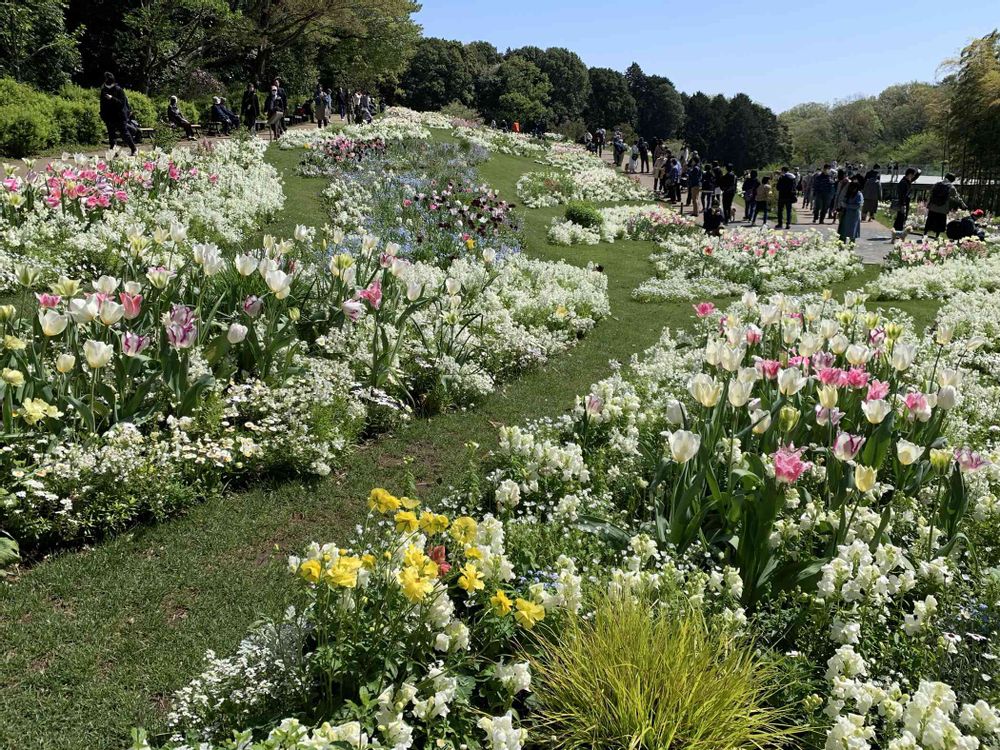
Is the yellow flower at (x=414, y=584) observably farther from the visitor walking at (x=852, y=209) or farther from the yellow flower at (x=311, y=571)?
the visitor walking at (x=852, y=209)

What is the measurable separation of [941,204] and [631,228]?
22.0 feet

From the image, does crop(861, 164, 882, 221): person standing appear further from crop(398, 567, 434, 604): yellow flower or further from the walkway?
crop(398, 567, 434, 604): yellow flower

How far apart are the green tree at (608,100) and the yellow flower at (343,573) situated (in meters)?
87.3

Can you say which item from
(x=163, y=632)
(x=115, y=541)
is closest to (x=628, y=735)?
(x=163, y=632)

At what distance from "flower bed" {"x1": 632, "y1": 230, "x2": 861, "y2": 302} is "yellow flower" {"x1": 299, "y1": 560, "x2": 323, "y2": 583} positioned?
29.6ft

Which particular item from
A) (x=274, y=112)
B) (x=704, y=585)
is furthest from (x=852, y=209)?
(x=274, y=112)

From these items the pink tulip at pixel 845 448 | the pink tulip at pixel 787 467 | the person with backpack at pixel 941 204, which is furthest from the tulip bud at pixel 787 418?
the person with backpack at pixel 941 204

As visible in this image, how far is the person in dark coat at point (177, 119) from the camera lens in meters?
20.9

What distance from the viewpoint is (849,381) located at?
394 centimetres

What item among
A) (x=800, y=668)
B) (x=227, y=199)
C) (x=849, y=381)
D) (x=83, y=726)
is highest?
(x=227, y=199)

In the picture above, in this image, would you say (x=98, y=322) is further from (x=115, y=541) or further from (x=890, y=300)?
(x=890, y=300)

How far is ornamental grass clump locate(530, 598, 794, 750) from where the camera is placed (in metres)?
2.41

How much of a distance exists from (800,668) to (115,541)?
331cm

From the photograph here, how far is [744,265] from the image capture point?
12.8 metres
